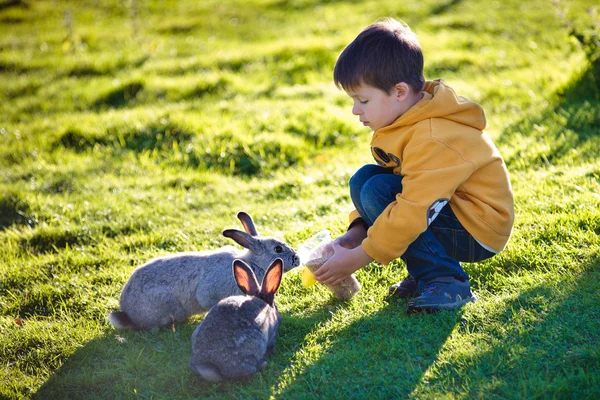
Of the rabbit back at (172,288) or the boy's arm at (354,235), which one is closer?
the rabbit back at (172,288)

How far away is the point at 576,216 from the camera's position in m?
4.79

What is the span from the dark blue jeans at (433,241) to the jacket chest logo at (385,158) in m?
0.08

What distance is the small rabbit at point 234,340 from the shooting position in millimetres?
3453

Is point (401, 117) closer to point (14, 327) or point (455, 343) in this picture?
point (455, 343)

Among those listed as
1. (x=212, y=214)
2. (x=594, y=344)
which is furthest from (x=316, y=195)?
(x=594, y=344)

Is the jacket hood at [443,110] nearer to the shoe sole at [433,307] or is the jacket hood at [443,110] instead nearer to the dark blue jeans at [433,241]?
the dark blue jeans at [433,241]

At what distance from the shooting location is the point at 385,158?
4137 millimetres

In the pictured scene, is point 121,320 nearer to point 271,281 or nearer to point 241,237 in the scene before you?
point 241,237

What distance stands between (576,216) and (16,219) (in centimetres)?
521

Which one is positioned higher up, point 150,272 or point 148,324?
point 150,272

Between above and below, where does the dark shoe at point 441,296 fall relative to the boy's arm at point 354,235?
below

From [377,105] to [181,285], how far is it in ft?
5.82

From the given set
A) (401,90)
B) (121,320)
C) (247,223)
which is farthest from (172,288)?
(401,90)

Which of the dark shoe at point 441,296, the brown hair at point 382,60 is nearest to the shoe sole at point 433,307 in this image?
the dark shoe at point 441,296
